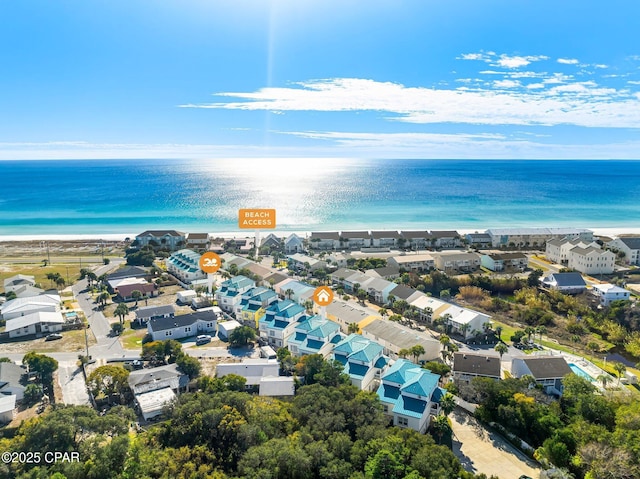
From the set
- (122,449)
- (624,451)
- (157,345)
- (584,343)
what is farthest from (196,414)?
(584,343)

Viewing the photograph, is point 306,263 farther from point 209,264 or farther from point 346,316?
point 346,316

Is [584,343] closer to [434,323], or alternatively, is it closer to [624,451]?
[434,323]

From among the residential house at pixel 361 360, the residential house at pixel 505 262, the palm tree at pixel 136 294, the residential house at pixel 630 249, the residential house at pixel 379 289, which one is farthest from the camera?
the residential house at pixel 630 249

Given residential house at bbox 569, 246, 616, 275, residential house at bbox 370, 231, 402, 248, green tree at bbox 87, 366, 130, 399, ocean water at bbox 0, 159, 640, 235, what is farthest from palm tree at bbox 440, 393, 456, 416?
ocean water at bbox 0, 159, 640, 235

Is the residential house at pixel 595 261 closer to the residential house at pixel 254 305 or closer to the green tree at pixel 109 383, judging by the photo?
the residential house at pixel 254 305

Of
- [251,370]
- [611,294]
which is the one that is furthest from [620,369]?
[251,370]

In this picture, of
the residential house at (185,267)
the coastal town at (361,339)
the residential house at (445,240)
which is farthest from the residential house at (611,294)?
the residential house at (185,267)

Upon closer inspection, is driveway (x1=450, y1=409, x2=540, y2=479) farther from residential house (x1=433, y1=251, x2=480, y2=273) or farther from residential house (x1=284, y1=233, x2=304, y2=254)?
residential house (x1=284, y1=233, x2=304, y2=254)
